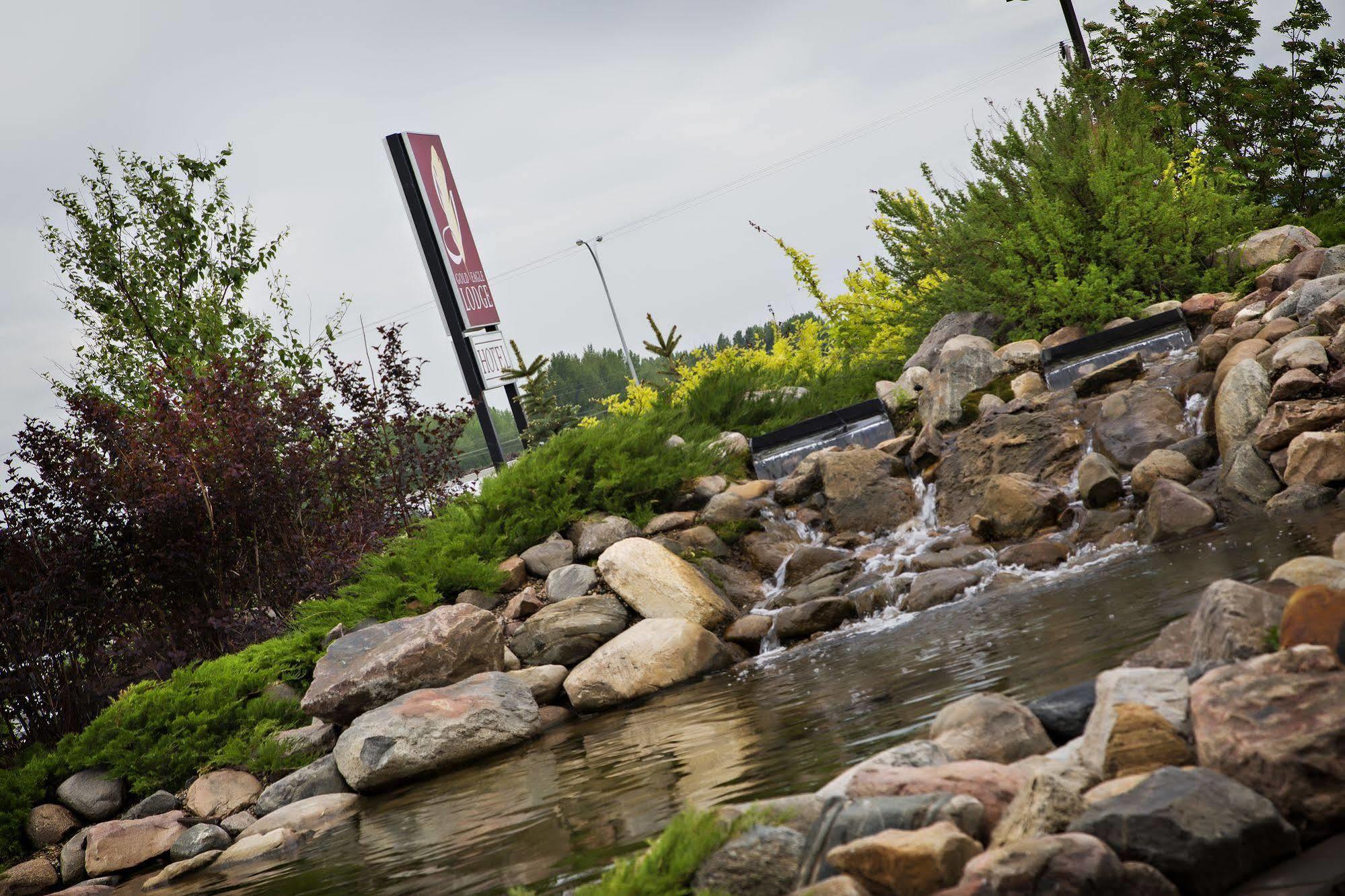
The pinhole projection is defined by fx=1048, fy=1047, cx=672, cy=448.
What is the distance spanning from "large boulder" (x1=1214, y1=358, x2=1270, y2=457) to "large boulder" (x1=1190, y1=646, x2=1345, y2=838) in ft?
19.6

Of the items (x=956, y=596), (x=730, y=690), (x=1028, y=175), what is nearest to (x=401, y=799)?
(x=730, y=690)

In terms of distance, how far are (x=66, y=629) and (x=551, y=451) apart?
5.19 meters

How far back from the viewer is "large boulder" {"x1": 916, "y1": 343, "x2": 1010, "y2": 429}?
11898mm

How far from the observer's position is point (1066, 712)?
12.5 ft

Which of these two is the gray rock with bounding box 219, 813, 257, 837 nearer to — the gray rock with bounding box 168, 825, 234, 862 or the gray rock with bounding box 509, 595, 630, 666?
the gray rock with bounding box 168, 825, 234, 862

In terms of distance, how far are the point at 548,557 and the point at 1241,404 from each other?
644cm

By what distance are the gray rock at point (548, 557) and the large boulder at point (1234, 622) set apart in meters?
7.38

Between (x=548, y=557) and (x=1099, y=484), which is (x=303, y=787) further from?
(x=1099, y=484)

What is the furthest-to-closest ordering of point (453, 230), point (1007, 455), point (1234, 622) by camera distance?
point (453, 230) → point (1007, 455) → point (1234, 622)

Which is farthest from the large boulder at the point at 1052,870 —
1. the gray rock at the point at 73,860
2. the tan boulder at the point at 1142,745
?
the gray rock at the point at 73,860

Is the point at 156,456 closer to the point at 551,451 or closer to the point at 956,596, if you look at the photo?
the point at 551,451

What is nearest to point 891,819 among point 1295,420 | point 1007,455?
point 1295,420

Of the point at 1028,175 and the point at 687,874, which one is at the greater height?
the point at 1028,175

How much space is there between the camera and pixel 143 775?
823cm
